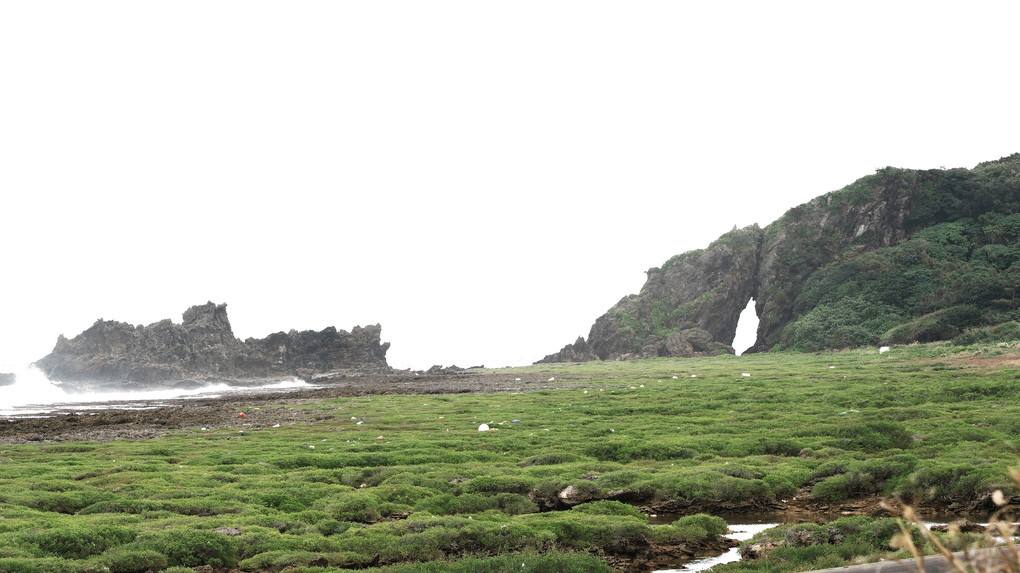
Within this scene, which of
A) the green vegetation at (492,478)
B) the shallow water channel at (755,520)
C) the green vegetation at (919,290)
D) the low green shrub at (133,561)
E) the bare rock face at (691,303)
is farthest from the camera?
the bare rock face at (691,303)

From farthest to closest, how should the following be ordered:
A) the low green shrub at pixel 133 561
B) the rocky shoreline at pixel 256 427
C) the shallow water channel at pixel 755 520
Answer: the rocky shoreline at pixel 256 427
the shallow water channel at pixel 755 520
the low green shrub at pixel 133 561

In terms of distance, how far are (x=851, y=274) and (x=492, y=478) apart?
103 meters

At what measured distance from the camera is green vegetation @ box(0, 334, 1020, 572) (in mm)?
16297

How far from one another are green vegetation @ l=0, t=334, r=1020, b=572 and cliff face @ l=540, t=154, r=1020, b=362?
57014mm

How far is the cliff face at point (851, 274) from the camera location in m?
93.3

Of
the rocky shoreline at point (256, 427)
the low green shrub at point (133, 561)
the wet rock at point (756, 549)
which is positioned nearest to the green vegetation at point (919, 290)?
the rocky shoreline at point (256, 427)

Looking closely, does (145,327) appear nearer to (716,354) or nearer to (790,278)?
(716,354)

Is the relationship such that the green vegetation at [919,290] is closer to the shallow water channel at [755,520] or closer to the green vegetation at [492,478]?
the green vegetation at [492,478]

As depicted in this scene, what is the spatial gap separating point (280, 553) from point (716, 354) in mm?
108785

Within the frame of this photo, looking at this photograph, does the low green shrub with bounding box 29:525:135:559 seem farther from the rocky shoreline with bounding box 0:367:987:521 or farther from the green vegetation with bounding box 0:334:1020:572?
the rocky shoreline with bounding box 0:367:987:521

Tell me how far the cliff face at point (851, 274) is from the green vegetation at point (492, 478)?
2245 inches

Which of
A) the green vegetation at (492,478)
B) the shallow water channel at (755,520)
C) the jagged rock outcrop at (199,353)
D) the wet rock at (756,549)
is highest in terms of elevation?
the jagged rock outcrop at (199,353)

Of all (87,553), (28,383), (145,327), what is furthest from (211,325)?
(87,553)

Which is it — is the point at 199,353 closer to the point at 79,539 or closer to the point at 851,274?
the point at 851,274
